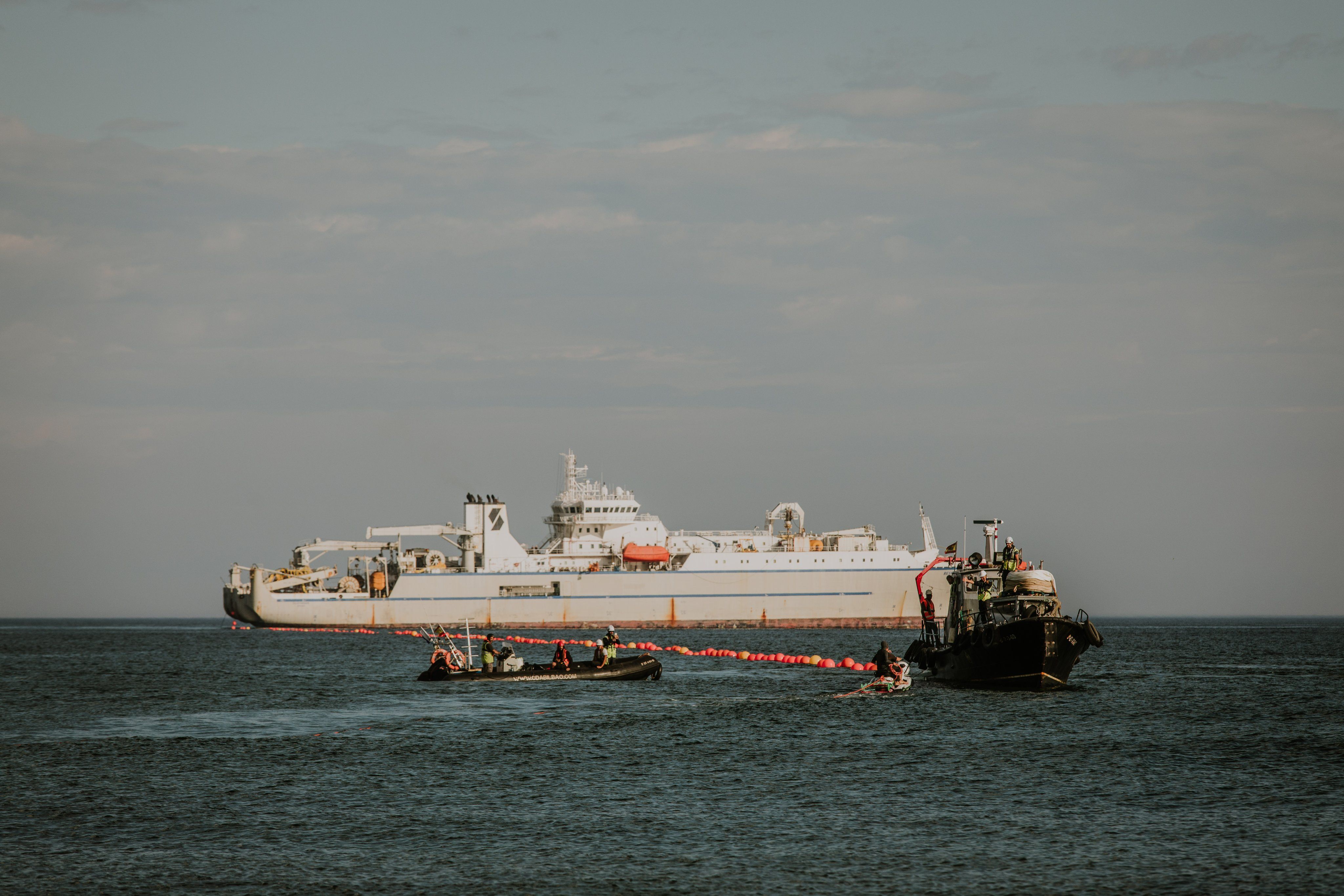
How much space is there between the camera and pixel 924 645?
51781 mm

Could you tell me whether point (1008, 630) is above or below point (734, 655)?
above

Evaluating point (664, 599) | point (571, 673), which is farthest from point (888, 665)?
point (664, 599)

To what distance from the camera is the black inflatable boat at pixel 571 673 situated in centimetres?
4972

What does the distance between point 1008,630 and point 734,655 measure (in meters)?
28.6

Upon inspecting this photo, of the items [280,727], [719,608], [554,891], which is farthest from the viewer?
[719,608]

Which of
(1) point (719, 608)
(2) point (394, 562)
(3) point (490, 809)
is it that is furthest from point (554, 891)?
(2) point (394, 562)

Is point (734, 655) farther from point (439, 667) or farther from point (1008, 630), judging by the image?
point (1008, 630)

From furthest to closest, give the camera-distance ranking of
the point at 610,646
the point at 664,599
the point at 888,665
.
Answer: the point at 664,599 < the point at 610,646 < the point at 888,665

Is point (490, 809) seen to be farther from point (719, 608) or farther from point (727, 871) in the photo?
point (719, 608)

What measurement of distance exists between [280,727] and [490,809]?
52.3 feet

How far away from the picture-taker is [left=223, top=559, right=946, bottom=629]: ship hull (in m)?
92.9

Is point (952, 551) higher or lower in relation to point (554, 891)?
higher

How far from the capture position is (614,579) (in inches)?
3701

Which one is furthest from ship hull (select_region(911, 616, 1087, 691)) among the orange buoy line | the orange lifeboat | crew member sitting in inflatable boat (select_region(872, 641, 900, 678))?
the orange lifeboat
